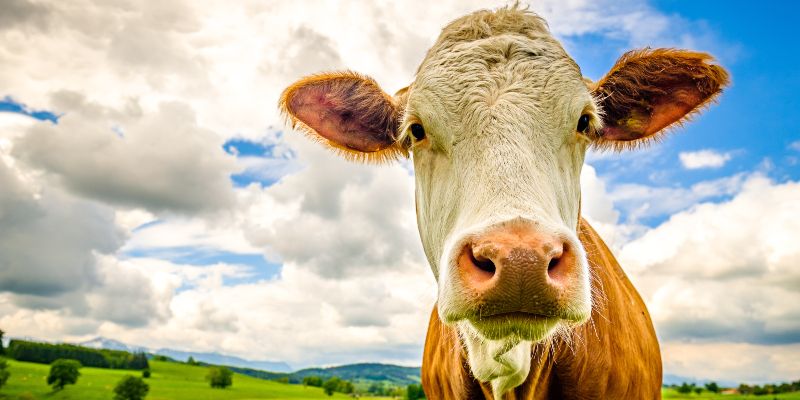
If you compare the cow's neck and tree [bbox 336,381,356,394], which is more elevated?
the cow's neck

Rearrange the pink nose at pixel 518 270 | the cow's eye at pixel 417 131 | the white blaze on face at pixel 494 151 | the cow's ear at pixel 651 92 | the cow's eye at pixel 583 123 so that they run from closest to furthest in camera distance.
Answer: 1. the pink nose at pixel 518 270
2. the white blaze on face at pixel 494 151
3. the cow's eye at pixel 583 123
4. the cow's eye at pixel 417 131
5. the cow's ear at pixel 651 92

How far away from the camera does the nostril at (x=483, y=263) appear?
2.98 m

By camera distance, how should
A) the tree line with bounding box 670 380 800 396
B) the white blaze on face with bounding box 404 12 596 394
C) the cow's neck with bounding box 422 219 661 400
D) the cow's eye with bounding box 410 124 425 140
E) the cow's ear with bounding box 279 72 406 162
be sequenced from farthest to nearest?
the tree line with bounding box 670 380 800 396
the cow's ear with bounding box 279 72 406 162
the cow's neck with bounding box 422 219 661 400
the cow's eye with bounding box 410 124 425 140
the white blaze on face with bounding box 404 12 596 394

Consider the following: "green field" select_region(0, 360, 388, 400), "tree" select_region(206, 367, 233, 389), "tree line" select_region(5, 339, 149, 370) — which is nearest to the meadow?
"green field" select_region(0, 360, 388, 400)

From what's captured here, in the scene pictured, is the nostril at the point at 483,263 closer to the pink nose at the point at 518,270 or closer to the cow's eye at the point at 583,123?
the pink nose at the point at 518,270

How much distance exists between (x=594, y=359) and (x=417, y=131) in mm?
2276

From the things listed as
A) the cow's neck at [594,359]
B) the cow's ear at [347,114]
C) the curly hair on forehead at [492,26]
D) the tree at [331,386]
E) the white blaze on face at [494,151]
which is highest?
the curly hair on forehead at [492,26]

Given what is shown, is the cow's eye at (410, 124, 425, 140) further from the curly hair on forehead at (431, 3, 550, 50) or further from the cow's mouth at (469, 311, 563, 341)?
the cow's mouth at (469, 311, 563, 341)

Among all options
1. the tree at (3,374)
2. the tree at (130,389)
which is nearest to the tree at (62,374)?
the tree at (3,374)

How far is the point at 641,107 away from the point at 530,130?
79.4 inches

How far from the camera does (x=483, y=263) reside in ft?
9.95

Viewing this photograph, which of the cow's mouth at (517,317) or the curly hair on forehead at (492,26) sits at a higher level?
the curly hair on forehead at (492,26)

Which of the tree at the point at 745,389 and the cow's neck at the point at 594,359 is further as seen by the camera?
the tree at the point at 745,389

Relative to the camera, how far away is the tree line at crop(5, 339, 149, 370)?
161375 mm
